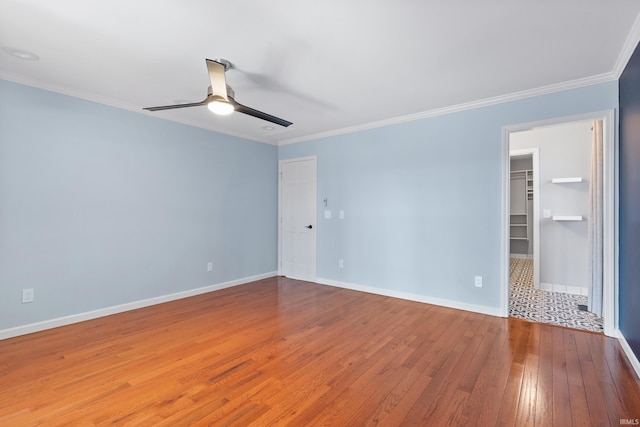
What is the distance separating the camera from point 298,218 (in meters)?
5.34

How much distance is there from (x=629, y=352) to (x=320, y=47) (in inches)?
137

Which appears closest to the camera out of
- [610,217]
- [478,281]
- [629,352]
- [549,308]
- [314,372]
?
[314,372]

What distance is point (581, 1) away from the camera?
1.84 m

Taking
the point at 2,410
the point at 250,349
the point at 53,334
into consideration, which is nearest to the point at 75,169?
the point at 53,334

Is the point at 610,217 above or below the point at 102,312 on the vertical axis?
above

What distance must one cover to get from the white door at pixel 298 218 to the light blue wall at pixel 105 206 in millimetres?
823

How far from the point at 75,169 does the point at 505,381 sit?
176 inches

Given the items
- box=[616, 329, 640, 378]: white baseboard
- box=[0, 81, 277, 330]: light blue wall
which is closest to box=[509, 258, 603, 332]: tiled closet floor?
box=[616, 329, 640, 378]: white baseboard

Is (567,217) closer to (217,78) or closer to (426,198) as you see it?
(426,198)

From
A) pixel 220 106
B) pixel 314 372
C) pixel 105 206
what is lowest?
pixel 314 372

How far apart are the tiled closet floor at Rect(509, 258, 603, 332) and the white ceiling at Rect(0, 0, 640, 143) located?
2490 mm

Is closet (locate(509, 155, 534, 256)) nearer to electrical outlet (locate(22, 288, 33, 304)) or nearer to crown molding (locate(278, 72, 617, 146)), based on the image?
crown molding (locate(278, 72, 617, 146))

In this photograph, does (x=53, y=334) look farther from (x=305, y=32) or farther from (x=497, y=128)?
(x=497, y=128)

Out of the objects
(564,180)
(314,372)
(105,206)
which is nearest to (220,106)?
(105,206)
